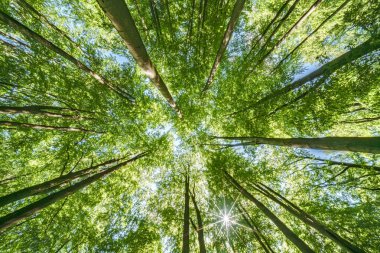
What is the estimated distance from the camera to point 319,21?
7.80 m

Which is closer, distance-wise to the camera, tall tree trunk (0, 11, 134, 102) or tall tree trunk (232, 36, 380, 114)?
tall tree trunk (232, 36, 380, 114)

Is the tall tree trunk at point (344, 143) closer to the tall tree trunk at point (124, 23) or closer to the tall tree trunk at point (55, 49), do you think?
the tall tree trunk at point (124, 23)

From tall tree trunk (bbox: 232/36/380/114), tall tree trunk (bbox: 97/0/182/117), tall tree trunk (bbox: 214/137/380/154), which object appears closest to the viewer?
tall tree trunk (bbox: 97/0/182/117)

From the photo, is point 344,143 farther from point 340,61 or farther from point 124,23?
point 124,23

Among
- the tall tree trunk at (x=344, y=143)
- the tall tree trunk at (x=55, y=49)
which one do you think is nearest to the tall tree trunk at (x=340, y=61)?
the tall tree trunk at (x=344, y=143)

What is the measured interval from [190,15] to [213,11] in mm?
941

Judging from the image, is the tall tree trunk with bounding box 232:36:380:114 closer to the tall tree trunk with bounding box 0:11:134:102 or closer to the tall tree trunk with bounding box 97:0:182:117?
the tall tree trunk with bounding box 97:0:182:117

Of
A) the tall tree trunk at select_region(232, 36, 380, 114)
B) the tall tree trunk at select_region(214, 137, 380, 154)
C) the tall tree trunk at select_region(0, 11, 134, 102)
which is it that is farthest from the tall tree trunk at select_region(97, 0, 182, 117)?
the tall tree trunk at select_region(232, 36, 380, 114)

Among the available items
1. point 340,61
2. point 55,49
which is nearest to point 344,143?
point 340,61

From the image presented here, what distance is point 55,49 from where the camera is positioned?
210 inches

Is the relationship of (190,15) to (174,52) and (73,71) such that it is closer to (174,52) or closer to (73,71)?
(174,52)

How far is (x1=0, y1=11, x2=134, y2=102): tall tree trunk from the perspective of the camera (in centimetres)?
431

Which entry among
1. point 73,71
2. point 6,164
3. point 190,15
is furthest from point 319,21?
point 6,164

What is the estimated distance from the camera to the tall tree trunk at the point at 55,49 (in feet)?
14.1
